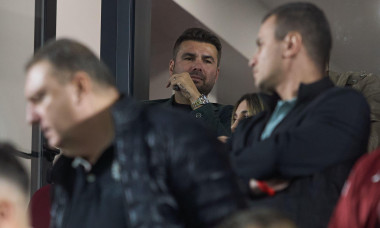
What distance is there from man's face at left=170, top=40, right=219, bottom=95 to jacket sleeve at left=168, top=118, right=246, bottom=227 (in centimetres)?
170

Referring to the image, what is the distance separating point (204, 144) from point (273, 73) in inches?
21.4

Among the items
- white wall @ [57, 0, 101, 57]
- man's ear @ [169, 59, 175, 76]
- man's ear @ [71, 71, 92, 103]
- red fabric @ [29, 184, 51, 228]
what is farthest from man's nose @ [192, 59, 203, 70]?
man's ear @ [71, 71, 92, 103]

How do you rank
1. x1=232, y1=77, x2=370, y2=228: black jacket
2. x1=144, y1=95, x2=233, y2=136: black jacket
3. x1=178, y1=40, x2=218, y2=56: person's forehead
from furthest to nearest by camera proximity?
x1=178, y1=40, x2=218, y2=56: person's forehead, x1=144, y1=95, x2=233, y2=136: black jacket, x1=232, y1=77, x2=370, y2=228: black jacket

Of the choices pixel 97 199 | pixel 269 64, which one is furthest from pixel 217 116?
pixel 97 199

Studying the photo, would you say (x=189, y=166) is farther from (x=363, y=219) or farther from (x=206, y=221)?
(x=363, y=219)

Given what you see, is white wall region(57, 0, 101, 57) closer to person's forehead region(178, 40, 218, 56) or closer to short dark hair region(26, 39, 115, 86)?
person's forehead region(178, 40, 218, 56)

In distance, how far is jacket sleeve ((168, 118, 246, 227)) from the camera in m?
1.73

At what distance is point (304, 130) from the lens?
2.05m

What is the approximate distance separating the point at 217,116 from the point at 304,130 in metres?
1.15

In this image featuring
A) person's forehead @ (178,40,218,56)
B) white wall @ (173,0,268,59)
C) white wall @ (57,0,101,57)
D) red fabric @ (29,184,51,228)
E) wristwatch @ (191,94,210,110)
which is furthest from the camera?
white wall @ (57,0,101,57)

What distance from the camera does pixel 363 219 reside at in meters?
1.76

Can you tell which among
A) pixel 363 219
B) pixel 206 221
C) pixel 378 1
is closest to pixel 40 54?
pixel 206 221

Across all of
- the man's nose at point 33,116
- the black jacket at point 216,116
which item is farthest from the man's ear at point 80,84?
the black jacket at point 216,116

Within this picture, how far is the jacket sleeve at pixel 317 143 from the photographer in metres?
2.04
